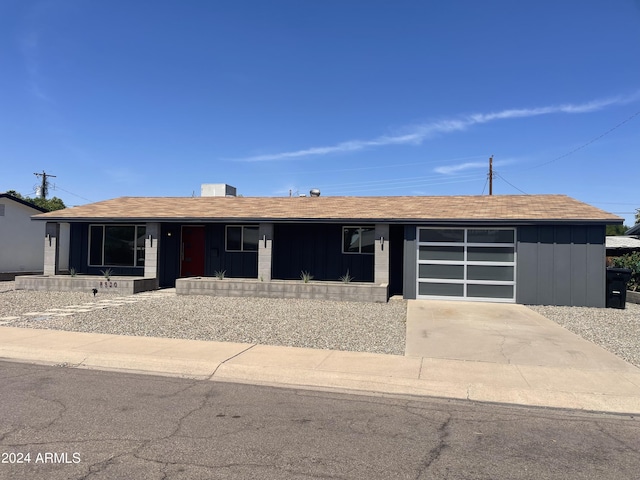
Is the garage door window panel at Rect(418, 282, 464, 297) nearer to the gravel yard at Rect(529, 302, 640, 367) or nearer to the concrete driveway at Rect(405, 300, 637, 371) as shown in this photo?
the concrete driveway at Rect(405, 300, 637, 371)

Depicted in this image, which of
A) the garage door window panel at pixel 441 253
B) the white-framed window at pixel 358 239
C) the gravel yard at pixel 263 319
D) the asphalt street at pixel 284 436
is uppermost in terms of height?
the white-framed window at pixel 358 239

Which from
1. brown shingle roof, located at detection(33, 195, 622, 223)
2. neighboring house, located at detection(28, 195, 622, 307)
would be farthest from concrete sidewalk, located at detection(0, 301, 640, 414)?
brown shingle roof, located at detection(33, 195, 622, 223)

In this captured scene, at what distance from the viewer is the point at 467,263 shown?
14812 millimetres

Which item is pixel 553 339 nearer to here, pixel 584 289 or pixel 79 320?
pixel 584 289

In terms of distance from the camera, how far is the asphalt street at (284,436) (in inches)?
146

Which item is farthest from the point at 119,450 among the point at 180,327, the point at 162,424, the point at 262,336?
the point at 180,327

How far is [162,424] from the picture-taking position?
4.62 meters

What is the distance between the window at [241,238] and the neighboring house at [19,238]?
36.8ft

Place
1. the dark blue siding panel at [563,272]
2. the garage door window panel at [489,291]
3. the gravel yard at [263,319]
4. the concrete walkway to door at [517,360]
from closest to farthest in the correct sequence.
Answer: the concrete walkway to door at [517,360]
the gravel yard at [263,319]
the dark blue siding panel at [563,272]
the garage door window panel at [489,291]

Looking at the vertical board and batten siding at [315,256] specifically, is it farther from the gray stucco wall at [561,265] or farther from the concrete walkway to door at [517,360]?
the concrete walkway to door at [517,360]

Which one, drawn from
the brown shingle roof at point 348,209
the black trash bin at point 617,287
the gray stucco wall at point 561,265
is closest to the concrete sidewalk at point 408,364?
the gray stucco wall at point 561,265

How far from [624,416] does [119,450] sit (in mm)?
5356

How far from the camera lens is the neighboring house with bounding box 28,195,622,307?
46.2 ft

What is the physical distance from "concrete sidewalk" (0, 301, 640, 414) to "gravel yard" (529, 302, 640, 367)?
1.37ft
